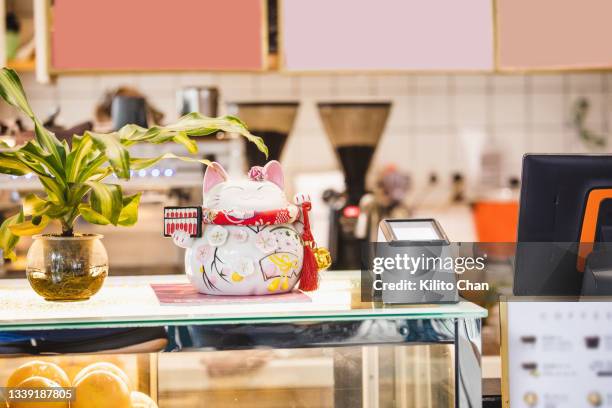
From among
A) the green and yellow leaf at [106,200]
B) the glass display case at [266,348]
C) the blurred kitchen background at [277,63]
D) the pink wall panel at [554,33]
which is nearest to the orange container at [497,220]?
the blurred kitchen background at [277,63]

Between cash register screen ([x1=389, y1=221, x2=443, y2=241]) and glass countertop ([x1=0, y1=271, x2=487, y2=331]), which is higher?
cash register screen ([x1=389, y1=221, x2=443, y2=241])

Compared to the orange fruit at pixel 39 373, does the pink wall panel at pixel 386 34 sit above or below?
above

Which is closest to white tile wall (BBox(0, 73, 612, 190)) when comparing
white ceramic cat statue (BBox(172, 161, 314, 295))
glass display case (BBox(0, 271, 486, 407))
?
white ceramic cat statue (BBox(172, 161, 314, 295))

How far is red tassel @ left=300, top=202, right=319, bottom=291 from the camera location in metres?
1.24

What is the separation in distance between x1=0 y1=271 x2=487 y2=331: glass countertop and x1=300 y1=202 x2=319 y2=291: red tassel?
0.06 ft

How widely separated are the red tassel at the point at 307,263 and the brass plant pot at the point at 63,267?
317 millimetres

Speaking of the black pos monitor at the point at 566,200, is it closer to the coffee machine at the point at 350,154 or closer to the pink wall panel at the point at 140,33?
the coffee machine at the point at 350,154

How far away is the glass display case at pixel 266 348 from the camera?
3.32 ft

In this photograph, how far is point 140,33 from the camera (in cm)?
292

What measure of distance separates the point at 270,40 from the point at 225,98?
21.6 inches

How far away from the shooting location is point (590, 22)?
9.97 feet

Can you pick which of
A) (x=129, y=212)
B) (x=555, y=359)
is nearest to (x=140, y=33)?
(x=129, y=212)

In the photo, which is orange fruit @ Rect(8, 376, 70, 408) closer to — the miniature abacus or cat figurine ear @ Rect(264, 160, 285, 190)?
the miniature abacus

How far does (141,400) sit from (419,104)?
2.72m
